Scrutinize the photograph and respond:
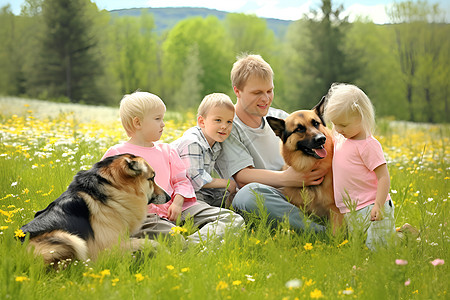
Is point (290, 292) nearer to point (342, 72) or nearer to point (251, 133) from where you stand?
point (251, 133)

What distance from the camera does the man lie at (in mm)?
4145

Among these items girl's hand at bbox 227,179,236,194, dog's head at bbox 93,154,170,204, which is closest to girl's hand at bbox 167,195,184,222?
dog's head at bbox 93,154,170,204

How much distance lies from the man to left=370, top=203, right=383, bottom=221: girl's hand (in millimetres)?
682

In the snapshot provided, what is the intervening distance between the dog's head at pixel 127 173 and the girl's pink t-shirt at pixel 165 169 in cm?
53

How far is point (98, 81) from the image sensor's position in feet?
108

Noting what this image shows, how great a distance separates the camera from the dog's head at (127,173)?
3336 mm

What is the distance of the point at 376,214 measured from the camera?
3510 mm

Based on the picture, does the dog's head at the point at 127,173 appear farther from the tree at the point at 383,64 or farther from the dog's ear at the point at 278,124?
the tree at the point at 383,64

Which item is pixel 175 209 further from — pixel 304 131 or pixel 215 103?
pixel 304 131

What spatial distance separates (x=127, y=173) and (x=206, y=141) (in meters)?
1.28

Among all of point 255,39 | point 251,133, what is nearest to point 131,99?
point 251,133

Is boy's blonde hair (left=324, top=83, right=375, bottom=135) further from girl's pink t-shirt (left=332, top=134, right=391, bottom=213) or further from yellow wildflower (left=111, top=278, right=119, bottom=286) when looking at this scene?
yellow wildflower (left=111, top=278, right=119, bottom=286)

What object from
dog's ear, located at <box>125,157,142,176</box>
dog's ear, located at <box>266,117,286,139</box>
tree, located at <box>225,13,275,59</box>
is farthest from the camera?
tree, located at <box>225,13,275,59</box>

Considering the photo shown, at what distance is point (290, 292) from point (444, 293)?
1.02 meters
